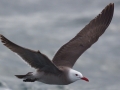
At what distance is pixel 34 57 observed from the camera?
39.4 feet

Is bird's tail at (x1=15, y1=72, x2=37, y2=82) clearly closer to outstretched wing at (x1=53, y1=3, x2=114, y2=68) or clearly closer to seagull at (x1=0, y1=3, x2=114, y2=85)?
seagull at (x1=0, y1=3, x2=114, y2=85)

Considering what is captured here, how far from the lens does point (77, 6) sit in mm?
19562

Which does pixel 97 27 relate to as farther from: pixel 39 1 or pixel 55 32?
pixel 39 1

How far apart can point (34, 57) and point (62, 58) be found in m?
1.63

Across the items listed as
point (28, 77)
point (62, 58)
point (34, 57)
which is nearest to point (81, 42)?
point (62, 58)

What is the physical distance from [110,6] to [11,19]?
4.35 metres

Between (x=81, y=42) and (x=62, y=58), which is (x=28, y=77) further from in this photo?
(x=81, y=42)

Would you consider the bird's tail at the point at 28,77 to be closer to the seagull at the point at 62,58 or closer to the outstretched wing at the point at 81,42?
the seagull at the point at 62,58

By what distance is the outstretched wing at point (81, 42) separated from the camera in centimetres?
1352

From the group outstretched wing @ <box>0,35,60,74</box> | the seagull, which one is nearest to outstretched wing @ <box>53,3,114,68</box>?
the seagull

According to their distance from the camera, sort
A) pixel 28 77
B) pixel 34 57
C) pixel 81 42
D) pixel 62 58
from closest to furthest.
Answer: pixel 34 57 → pixel 28 77 → pixel 62 58 → pixel 81 42

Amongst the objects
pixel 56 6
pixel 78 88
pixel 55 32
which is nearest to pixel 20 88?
pixel 78 88

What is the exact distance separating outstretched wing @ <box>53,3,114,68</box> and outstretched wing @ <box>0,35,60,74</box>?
3.10 ft

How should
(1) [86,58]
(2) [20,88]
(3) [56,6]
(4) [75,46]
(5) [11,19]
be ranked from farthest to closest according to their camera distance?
(3) [56,6] < (5) [11,19] < (1) [86,58] < (2) [20,88] < (4) [75,46]
